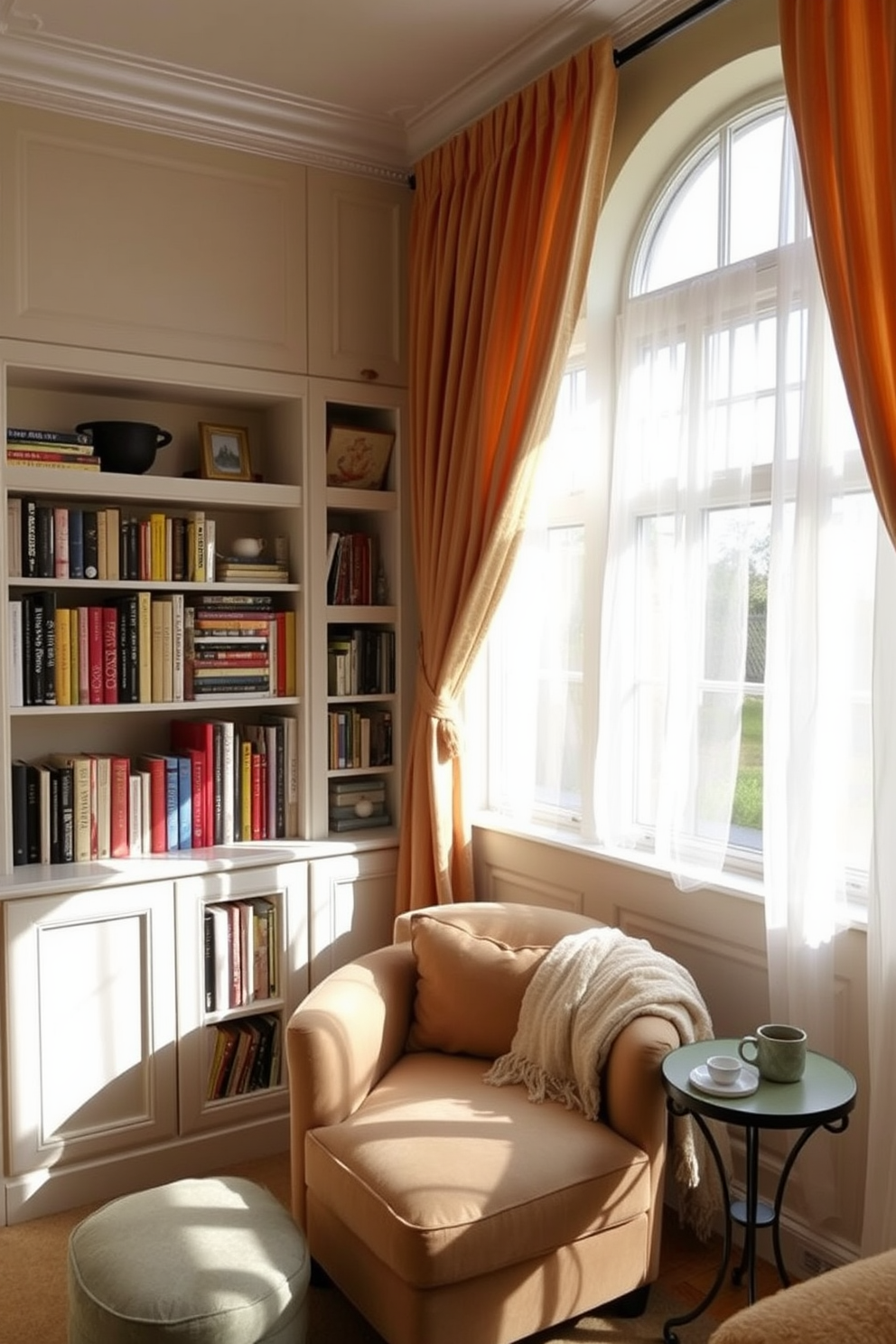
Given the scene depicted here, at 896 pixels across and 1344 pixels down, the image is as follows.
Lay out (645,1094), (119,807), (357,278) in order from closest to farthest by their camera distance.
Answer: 1. (645,1094)
2. (119,807)
3. (357,278)

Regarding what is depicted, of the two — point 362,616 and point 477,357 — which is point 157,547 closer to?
point 362,616

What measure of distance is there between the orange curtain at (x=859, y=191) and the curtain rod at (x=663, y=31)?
0.44 metres

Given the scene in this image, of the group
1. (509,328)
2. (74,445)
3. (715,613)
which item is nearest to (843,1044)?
(715,613)

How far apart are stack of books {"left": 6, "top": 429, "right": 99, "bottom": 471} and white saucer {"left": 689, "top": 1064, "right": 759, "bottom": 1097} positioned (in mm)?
2153

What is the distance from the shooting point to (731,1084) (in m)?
2.11

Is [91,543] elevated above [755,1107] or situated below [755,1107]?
above

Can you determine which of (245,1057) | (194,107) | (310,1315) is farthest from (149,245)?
(310,1315)

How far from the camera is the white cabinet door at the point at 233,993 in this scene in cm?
315

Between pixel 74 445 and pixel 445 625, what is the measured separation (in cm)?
114

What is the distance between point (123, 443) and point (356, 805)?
1.30 metres

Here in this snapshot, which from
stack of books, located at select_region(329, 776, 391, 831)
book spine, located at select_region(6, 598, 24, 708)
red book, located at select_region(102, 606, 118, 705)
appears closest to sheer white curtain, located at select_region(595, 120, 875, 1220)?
stack of books, located at select_region(329, 776, 391, 831)

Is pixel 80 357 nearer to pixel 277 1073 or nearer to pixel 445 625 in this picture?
pixel 445 625

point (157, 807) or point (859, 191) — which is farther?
point (157, 807)

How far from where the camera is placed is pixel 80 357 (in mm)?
3045
